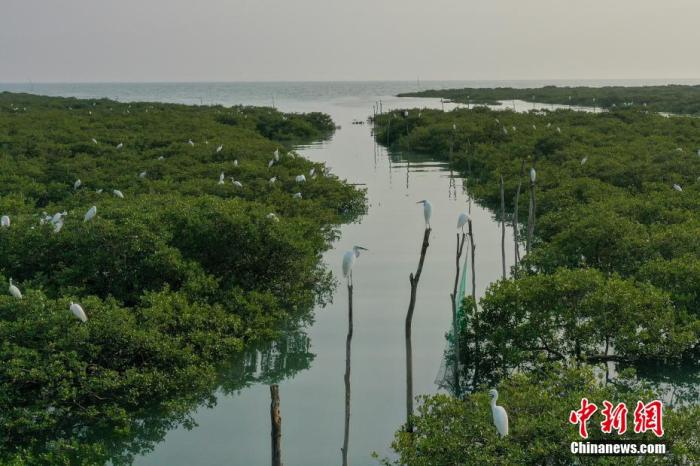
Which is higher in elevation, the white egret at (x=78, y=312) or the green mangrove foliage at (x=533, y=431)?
the white egret at (x=78, y=312)

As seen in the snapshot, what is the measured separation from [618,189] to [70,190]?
16.3 m

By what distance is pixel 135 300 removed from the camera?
37.2ft

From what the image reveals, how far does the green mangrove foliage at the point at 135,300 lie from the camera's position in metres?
8.18

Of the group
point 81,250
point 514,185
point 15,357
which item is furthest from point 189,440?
point 514,185

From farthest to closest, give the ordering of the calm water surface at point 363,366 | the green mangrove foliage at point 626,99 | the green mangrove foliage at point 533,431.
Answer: the green mangrove foliage at point 626,99 < the calm water surface at point 363,366 < the green mangrove foliage at point 533,431

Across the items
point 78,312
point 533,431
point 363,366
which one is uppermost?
point 78,312

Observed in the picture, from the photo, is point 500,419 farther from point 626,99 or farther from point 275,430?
point 626,99

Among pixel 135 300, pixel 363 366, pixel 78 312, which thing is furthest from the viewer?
pixel 135 300

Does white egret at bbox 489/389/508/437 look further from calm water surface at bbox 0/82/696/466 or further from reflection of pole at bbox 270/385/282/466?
calm water surface at bbox 0/82/696/466

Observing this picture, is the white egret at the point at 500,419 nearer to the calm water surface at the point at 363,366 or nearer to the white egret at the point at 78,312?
the calm water surface at the point at 363,366

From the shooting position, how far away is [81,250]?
11.7 meters

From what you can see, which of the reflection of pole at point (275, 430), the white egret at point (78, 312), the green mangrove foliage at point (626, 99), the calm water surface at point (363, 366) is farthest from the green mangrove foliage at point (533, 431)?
the green mangrove foliage at point (626, 99)

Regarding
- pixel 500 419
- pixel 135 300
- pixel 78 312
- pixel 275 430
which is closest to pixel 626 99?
pixel 135 300

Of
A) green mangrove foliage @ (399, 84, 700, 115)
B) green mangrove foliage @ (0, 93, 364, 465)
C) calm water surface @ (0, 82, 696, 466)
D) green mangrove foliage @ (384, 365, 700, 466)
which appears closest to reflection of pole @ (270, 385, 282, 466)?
green mangrove foliage @ (384, 365, 700, 466)
